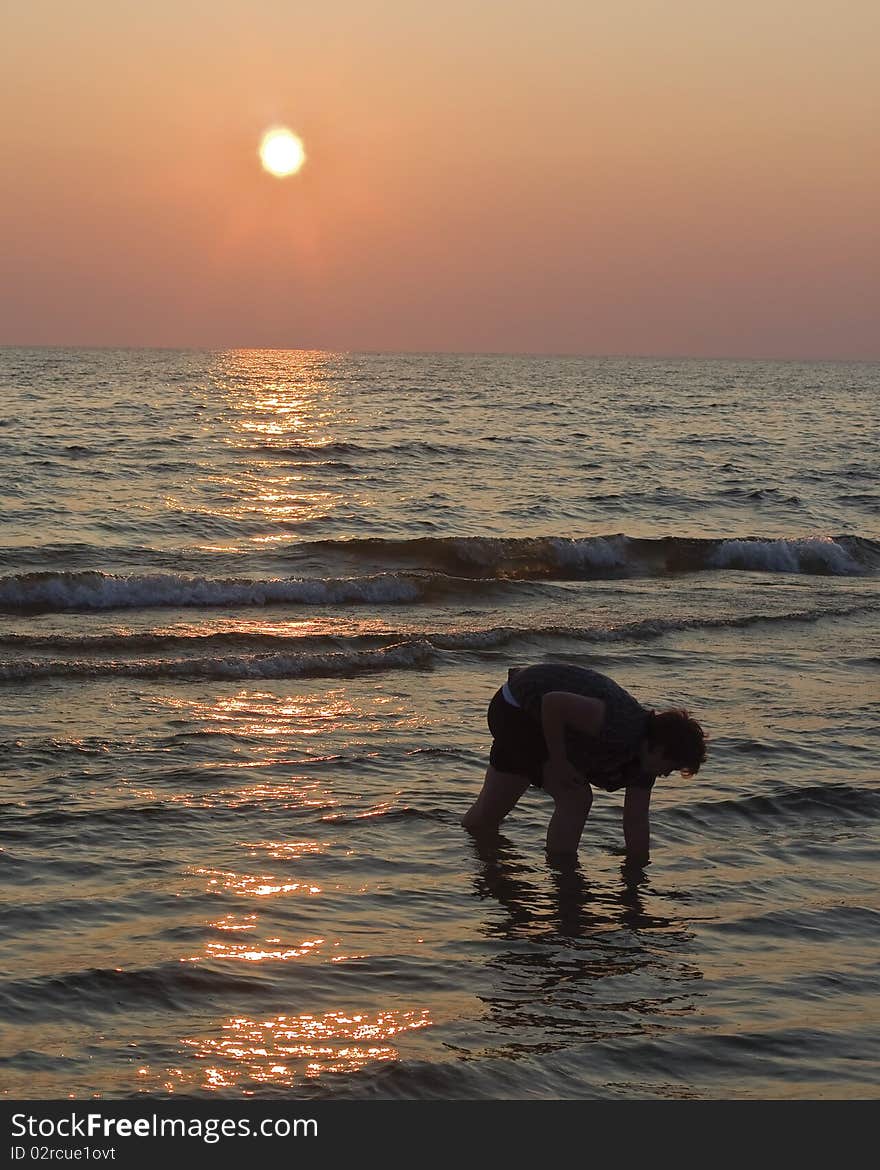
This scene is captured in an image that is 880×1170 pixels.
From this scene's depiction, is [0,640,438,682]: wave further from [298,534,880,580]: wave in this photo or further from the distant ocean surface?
[298,534,880,580]: wave

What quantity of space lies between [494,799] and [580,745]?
813mm

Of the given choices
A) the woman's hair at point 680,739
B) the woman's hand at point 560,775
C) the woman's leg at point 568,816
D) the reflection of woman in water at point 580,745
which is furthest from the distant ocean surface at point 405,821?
the woman's hair at point 680,739

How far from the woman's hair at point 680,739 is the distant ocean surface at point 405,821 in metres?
0.74

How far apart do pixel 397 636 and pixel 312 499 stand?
42.6ft

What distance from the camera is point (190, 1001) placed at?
18.3 feet


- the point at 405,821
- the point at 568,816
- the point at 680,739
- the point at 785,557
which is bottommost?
the point at 405,821

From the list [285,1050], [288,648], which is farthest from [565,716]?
[288,648]

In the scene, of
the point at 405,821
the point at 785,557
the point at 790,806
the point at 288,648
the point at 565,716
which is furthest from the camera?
the point at 785,557

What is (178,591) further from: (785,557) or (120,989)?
(120,989)

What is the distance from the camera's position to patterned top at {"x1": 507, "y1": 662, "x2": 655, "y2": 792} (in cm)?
720

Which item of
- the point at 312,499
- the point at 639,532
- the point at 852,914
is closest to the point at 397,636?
the point at 852,914

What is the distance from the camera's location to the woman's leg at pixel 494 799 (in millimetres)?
7801

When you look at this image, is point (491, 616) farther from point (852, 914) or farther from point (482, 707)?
point (852, 914)

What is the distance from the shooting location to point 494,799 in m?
7.87
